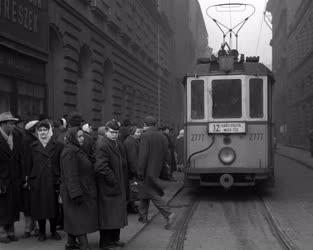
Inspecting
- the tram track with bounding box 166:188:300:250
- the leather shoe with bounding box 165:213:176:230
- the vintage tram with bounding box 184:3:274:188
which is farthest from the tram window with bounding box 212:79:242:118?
the leather shoe with bounding box 165:213:176:230

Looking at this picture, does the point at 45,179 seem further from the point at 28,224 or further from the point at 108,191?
the point at 108,191

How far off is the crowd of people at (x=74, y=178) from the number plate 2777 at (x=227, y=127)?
3255mm

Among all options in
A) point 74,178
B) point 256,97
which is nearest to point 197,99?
point 256,97

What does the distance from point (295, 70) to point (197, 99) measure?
35.8 m

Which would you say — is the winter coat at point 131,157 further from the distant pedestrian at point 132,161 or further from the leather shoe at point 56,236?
the leather shoe at point 56,236

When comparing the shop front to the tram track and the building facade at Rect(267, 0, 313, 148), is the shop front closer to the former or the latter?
the tram track

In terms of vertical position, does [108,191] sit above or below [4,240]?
above

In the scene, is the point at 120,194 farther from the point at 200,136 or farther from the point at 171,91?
the point at 171,91

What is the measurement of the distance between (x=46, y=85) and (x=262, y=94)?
19.9 ft

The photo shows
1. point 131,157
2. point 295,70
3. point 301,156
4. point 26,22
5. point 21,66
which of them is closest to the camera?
point 131,157

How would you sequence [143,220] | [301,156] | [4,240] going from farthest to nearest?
[301,156] → [143,220] → [4,240]

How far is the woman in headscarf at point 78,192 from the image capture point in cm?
706

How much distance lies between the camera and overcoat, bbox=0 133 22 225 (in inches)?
317

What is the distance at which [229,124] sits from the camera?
Answer: 43.1 feet
